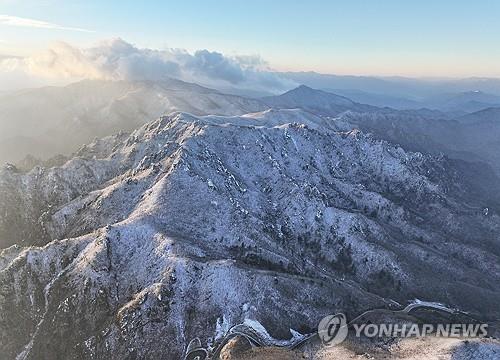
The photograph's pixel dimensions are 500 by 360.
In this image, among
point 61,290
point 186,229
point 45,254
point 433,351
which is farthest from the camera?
point 186,229

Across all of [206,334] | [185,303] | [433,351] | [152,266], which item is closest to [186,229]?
[152,266]

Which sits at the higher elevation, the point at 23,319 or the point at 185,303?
the point at 185,303

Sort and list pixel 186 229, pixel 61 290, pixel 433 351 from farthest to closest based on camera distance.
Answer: pixel 186 229 → pixel 61 290 → pixel 433 351

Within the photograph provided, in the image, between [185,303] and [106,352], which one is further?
[185,303]

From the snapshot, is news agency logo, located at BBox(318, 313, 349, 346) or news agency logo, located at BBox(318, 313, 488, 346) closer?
news agency logo, located at BBox(318, 313, 488, 346)

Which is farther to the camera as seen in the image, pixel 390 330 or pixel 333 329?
pixel 333 329

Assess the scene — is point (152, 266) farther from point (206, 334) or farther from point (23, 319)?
point (23, 319)

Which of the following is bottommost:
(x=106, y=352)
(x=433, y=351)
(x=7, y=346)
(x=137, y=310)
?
(x=7, y=346)

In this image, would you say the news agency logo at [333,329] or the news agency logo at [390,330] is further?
the news agency logo at [333,329]

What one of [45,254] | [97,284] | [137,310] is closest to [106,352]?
[137,310]

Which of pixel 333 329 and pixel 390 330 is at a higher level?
pixel 390 330
